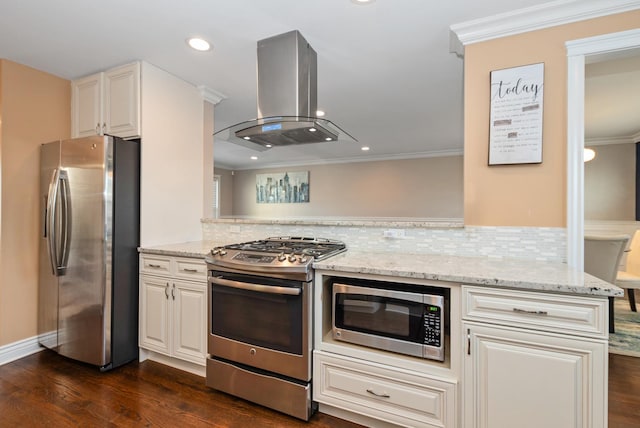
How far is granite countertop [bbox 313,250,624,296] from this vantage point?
1270 mm

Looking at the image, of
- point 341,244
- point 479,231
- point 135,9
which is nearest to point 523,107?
point 479,231

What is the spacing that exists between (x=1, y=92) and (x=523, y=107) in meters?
3.76

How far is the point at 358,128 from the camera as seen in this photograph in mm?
4426

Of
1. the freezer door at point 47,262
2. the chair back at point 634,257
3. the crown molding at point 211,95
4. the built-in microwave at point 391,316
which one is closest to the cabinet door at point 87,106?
Answer: the freezer door at point 47,262

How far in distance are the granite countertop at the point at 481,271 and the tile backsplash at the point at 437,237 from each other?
0.24ft

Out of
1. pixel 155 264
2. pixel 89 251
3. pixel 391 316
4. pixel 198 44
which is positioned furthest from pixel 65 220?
pixel 391 316

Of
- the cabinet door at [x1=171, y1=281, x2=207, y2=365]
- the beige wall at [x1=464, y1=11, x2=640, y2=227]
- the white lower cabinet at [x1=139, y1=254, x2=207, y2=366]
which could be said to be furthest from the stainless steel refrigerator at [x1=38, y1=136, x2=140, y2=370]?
the beige wall at [x1=464, y1=11, x2=640, y2=227]

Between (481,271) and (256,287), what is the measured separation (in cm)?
123

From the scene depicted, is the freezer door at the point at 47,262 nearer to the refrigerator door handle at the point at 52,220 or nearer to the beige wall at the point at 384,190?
the refrigerator door handle at the point at 52,220

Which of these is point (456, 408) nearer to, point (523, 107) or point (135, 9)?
point (523, 107)

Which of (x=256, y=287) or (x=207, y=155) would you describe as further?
(x=207, y=155)

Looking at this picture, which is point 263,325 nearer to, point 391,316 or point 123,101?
point 391,316

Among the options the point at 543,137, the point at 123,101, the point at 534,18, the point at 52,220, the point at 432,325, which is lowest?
the point at 432,325

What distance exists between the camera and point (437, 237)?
2088 mm
